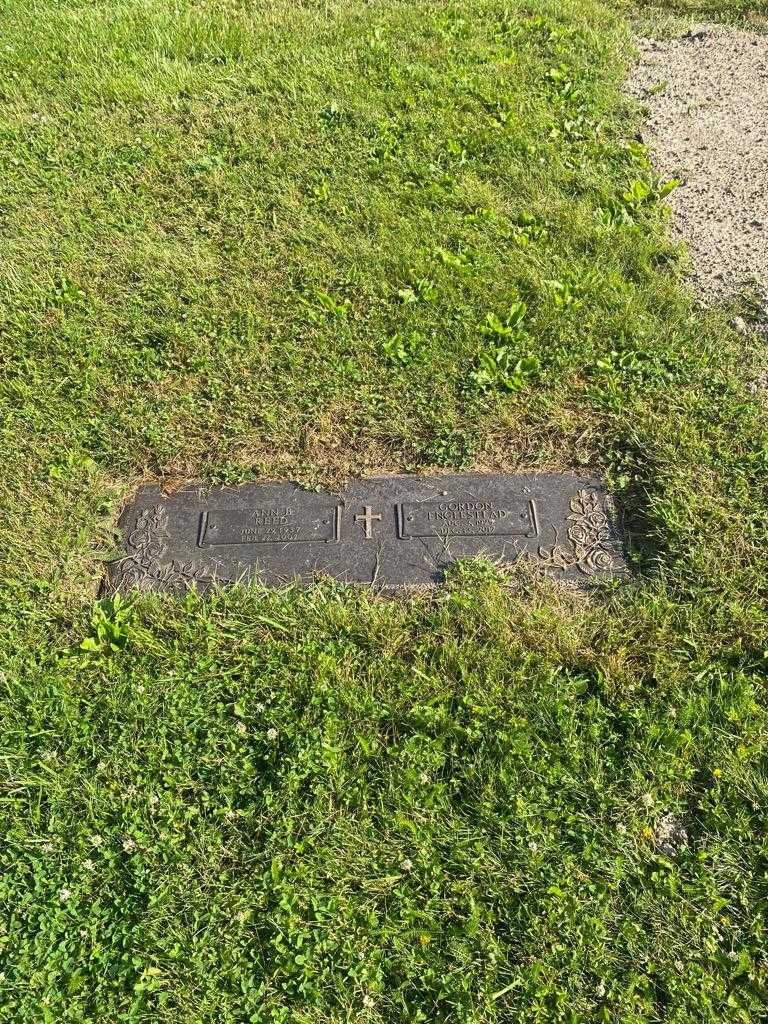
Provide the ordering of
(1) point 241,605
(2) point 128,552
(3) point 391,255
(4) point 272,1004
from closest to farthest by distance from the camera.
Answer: (4) point 272,1004
(1) point 241,605
(2) point 128,552
(3) point 391,255

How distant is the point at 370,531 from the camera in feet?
9.98

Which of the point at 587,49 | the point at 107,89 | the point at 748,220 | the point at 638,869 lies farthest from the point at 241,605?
the point at 587,49

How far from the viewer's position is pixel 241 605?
9.35 feet

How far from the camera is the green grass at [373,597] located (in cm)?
216

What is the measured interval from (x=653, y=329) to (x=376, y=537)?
167cm

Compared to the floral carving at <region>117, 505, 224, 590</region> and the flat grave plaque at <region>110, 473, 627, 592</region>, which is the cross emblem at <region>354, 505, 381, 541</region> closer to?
the flat grave plaque at <region>110, 473, 627, 592</region>

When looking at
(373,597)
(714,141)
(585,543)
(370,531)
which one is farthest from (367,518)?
(714,141)

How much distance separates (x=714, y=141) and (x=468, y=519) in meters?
3.05

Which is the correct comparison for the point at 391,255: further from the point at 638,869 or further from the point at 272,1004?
the point at 272,1004

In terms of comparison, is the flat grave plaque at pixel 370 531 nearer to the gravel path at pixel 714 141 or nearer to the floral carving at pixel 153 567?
the floral carving at pixel 153 567

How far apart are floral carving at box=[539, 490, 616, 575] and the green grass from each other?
0.14 m

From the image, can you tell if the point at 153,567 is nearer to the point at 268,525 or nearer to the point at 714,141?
the point at 268,525

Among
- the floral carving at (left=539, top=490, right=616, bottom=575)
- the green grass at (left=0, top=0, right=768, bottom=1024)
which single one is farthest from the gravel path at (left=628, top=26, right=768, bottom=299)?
the floral carving at (left=539, top=490, right=616, bottom=575)

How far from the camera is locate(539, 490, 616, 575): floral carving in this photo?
9.53ft
